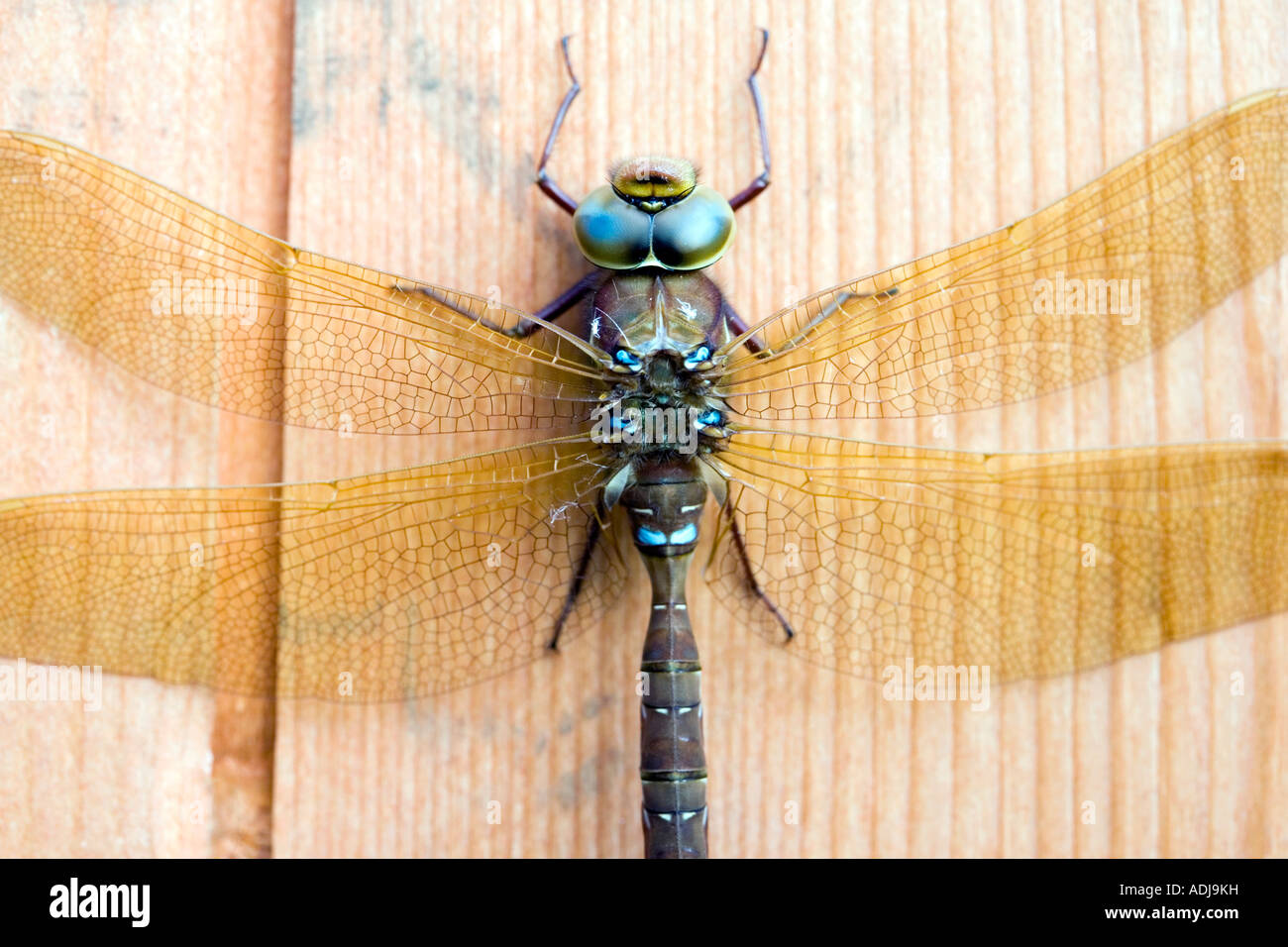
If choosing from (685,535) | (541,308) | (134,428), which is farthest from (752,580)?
(134,428)

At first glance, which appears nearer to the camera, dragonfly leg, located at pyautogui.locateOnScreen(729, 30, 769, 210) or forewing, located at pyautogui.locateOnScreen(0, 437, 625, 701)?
forewing, located at pyautogui.locateOnScreen(0, 437, 625, 701)

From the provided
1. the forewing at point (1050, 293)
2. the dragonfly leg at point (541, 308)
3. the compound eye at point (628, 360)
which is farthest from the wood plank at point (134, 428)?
the forewing at point (1050, 293)

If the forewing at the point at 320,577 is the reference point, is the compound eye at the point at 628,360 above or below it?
above

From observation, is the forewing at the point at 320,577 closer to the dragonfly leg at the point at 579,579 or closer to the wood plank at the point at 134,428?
the dragonfly leg at the point at 579,579

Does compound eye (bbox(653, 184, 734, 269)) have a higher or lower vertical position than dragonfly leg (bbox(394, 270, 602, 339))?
higher

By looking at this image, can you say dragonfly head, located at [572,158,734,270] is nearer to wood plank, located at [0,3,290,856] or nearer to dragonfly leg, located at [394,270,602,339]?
dragonfly leg, located at [394,270,602,339]

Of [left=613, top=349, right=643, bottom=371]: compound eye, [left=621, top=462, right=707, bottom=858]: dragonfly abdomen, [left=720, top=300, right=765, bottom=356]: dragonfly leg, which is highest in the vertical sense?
[left=720, top=300, right=765, bottom=356]: dragonfly leg

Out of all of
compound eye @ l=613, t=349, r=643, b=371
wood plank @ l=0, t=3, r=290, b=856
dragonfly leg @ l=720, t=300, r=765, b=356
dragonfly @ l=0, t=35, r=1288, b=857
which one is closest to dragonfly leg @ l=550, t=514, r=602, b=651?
dragonfly @ l=0, t=35, r=1288, b=857
